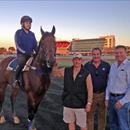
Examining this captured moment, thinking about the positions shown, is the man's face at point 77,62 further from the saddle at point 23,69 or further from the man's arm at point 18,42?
the man's arm at point 18,42

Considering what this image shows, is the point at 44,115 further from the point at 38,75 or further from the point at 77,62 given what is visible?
the point at 77,62

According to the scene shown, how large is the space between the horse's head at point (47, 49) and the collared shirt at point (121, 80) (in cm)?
182

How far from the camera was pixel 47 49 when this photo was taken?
22.8 feet

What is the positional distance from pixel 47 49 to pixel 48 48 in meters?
0.03

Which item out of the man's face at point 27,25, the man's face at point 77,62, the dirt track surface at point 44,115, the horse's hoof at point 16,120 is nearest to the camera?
the man's face at point 77,62

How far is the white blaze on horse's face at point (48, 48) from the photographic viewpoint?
22.4ft

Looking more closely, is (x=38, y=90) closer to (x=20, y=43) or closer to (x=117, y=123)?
(x=20, y=43)

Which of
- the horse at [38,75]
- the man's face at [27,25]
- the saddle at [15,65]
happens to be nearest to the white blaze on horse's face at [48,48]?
the horse at [38,75]

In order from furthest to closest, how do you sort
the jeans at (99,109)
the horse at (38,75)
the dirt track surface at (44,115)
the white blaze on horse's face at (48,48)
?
the dirt track surface at (44,115) → the horse at (38,75) → the white blaze on horse's face at (48,48) → the jeans at (99,109)

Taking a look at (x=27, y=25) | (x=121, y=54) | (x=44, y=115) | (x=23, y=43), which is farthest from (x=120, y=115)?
(x=44, y=115)

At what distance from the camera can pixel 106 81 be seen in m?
6.02

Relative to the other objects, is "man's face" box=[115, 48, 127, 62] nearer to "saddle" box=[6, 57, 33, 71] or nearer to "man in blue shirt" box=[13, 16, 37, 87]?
"saddle" box=[6, 57, 33, 71]

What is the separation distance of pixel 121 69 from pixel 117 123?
1.16 metres

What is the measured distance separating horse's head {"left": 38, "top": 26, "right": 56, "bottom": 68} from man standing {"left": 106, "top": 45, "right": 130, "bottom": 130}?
5.83ft
